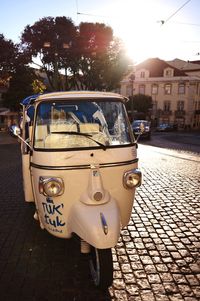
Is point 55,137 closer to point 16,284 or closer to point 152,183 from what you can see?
point 16,284

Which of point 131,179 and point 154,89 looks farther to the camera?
point 154,89

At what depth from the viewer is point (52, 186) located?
342 centimetres

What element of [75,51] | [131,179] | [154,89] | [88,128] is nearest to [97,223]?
[131,179]

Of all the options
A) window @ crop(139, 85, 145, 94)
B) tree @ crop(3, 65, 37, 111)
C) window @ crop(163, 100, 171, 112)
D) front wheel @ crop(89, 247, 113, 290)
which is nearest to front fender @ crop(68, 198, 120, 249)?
front wheel @ crop(89, 247, 113, 290)

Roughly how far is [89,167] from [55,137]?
66 cm

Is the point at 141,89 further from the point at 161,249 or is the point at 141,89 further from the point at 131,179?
the point at 131,179

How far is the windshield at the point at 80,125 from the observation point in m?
3.72

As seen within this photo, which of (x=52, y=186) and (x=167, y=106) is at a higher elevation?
(x=52, y=186)

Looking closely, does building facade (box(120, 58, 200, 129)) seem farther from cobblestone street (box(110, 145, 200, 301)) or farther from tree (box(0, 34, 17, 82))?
cobblestone street (box(110, 145, 200, 301))

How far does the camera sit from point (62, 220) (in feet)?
11.8

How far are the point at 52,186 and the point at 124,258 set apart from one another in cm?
158

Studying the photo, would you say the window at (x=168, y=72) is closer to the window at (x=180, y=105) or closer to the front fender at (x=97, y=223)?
the window at (x=180, y=105)

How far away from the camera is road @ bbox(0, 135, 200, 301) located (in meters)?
3.24

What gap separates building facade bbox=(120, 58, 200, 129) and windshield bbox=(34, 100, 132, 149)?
2048 inches
